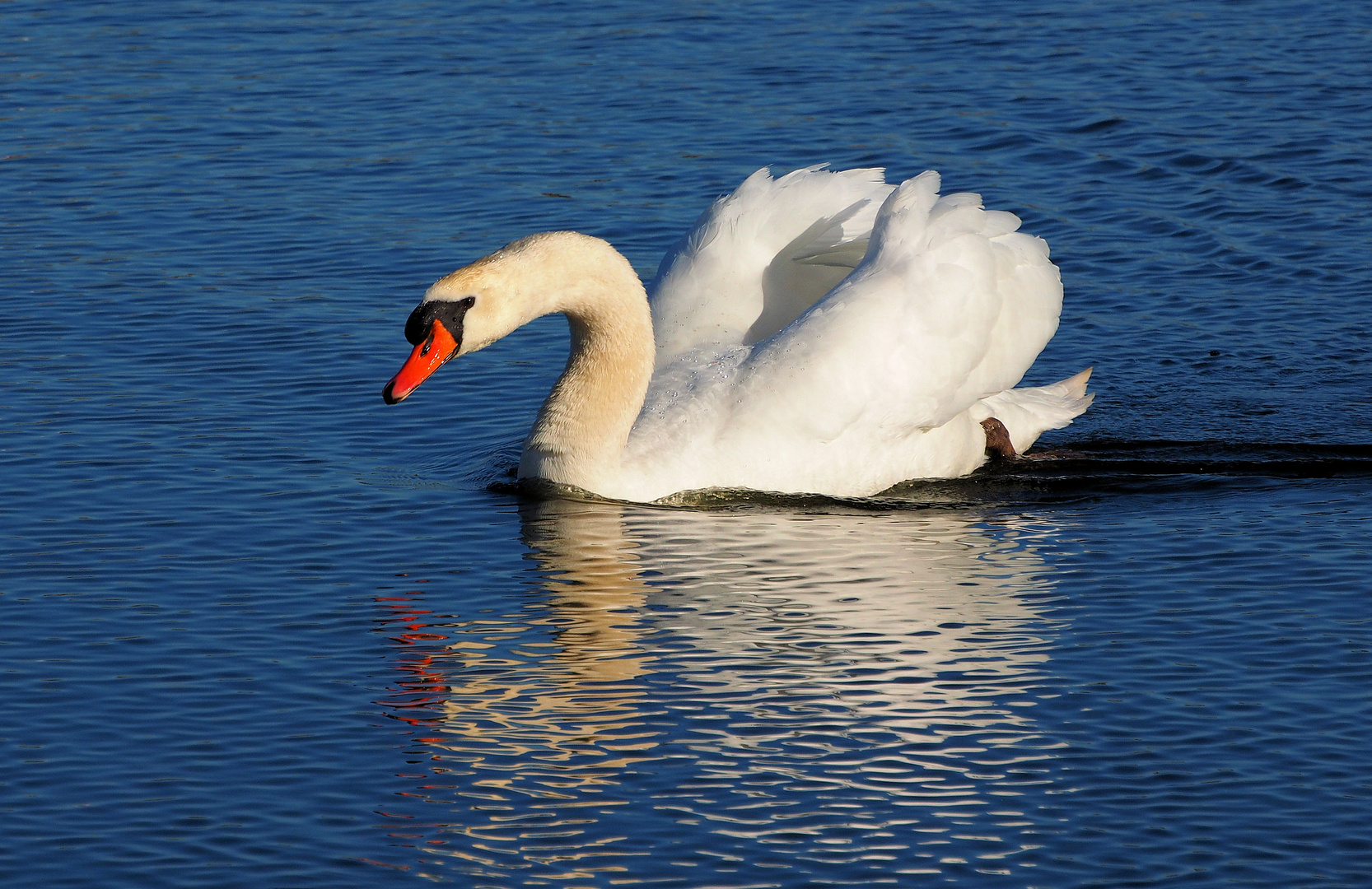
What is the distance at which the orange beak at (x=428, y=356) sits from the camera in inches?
357

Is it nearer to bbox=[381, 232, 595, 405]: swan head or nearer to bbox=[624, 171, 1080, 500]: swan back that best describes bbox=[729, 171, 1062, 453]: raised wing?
bbox=[624, 171, 1080, 500]: swan back

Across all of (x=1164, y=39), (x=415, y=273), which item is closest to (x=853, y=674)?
(x=415, y=273)

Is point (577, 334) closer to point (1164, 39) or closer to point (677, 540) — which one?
point (677, 540)

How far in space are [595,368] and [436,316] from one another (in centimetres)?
94

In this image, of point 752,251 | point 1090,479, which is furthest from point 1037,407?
point 752,251

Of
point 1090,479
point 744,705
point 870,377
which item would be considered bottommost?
point 744,705

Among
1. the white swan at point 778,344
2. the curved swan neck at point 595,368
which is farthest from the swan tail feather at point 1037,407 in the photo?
the curved swan neck at point 595,368

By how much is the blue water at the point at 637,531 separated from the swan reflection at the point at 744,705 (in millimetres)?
21

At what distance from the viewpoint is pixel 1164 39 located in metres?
18.5

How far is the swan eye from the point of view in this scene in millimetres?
9109

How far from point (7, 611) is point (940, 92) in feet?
35.8

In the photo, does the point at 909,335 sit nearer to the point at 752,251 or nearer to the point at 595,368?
the point at 752,251

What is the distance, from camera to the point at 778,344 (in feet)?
31.6

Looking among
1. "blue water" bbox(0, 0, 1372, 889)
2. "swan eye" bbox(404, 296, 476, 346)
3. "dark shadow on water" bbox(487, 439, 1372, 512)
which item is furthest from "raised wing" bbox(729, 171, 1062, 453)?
"swan eye" bbox(404, 296, 476, 346)
